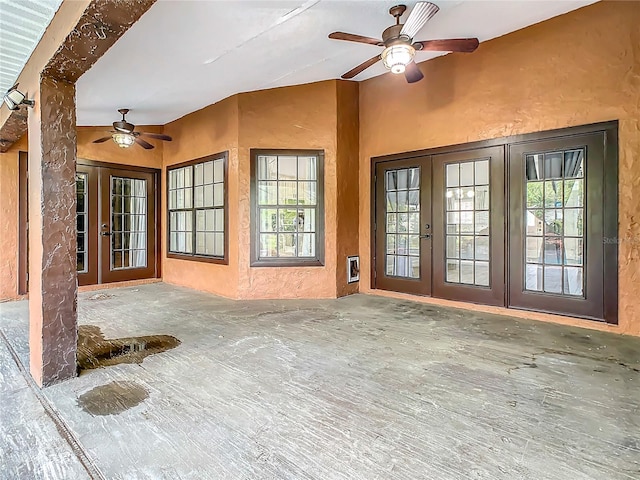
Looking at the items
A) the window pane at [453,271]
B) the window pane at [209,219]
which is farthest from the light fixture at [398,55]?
the window pane at [209,219]

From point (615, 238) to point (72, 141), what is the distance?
484 cm

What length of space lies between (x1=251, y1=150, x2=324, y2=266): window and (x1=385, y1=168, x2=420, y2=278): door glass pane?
1035 millimetres

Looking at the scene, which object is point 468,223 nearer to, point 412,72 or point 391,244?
point 391,244

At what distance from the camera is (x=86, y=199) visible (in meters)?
5.98

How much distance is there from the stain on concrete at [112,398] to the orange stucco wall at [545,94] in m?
4.11

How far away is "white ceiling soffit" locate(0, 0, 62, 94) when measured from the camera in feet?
7.57

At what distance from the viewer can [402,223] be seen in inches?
210

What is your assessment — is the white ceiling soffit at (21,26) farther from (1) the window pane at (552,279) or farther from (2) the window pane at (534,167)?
(1) the window pane at (552,279)

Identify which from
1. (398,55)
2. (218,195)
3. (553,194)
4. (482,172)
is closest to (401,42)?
(398,55)

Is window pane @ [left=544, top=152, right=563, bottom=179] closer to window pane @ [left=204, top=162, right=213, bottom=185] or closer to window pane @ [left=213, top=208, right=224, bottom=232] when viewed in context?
window pane @ [left=213, top=208, right=224, bottom=232]

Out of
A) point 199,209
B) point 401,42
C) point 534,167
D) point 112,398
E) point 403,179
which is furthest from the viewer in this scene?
point 199,209

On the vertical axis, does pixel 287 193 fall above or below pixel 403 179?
below

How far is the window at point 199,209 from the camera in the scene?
18.8 feet

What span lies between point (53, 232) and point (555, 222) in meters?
4.69
